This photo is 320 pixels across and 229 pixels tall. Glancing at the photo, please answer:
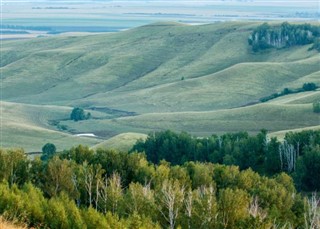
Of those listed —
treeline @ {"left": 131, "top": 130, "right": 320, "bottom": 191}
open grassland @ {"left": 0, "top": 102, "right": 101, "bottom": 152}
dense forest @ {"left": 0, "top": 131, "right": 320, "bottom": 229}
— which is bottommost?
open grassland @ {"left": 0, "top": 102, "right": 101, "bottom": 152}

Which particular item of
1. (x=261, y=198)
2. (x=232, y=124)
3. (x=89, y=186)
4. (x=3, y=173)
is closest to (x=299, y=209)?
(x=261, y=198)

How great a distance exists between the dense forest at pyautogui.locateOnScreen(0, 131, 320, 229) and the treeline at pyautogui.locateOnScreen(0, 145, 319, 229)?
0.09 meters

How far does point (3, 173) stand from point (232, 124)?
97121mm

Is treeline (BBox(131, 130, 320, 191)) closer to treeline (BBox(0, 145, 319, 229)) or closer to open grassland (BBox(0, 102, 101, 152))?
treeline (BBox(0, 145, 319, 229))

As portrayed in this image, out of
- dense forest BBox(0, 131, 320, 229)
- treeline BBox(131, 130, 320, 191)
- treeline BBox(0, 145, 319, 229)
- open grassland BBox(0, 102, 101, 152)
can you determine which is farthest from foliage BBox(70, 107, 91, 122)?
treeline BBox(0, 145, 319, 229)

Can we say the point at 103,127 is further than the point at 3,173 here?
Yes

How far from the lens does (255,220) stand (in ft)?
160

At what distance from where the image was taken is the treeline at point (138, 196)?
160 feet

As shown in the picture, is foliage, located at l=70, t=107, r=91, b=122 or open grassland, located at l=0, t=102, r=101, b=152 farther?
foliage, located at l=70, t=107, r=91, b=122

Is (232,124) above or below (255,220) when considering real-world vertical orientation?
below

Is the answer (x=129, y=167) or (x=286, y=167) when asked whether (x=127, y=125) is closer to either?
(x=286, y=167)

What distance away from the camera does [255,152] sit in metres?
105

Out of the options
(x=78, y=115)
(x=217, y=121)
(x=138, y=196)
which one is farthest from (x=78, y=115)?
(x=138, y=196)

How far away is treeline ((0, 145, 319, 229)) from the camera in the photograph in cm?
4878
